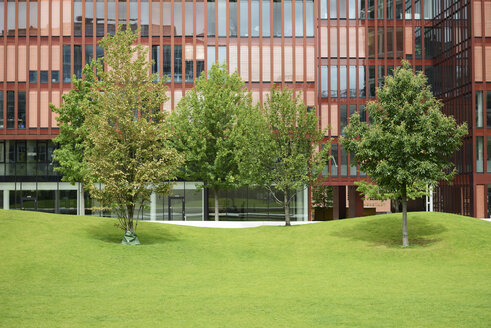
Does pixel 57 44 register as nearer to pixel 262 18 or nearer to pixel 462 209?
pixel 262 18

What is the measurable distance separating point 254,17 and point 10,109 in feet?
82.2

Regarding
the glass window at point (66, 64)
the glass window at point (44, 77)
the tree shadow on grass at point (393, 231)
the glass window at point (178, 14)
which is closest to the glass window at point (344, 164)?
the tree shadow on grass at point (393, 231)

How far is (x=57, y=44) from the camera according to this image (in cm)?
5656

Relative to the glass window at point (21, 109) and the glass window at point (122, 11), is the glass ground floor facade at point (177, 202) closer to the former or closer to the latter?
the glass window at point (21, 109)

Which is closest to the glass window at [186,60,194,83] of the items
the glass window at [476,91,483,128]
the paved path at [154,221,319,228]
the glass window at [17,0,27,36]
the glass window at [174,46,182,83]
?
the glass window at [174,46,182,83]

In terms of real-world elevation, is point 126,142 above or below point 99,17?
below

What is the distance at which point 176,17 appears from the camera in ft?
188

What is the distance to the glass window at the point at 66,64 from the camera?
56281mm

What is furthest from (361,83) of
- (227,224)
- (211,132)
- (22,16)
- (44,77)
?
(22,16)

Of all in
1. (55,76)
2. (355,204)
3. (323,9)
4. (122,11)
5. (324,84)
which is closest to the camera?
(55,76)

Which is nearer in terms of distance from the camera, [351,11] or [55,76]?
[55,76]

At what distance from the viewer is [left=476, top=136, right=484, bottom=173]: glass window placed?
173ft

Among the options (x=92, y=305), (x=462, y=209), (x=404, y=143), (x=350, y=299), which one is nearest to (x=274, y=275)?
(x=350, y=299)

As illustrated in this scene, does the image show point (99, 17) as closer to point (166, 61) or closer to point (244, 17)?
point (166, 61)
